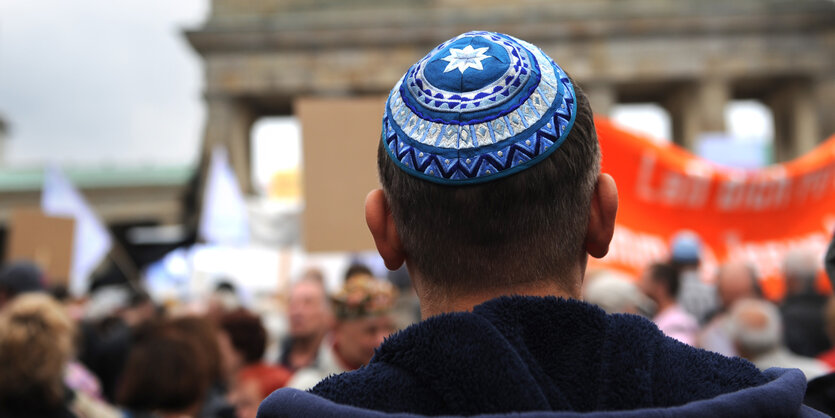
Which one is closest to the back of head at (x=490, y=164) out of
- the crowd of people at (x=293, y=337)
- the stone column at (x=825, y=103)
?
the crowd of people at (x=293, y=337)

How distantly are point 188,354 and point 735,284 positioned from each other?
151 inches

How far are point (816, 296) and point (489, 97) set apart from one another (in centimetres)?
545

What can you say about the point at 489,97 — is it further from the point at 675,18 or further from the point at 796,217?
the point at 675,18

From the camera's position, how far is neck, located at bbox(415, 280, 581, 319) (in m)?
1.29

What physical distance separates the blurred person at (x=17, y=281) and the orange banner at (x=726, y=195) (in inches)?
211

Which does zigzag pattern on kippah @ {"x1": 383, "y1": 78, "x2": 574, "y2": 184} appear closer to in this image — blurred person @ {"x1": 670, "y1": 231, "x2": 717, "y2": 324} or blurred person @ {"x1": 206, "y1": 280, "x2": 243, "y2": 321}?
blurred person @ {"x1": 670, "y1": 231, "x2": 717, "y2": 324}

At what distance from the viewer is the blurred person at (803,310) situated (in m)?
5.65

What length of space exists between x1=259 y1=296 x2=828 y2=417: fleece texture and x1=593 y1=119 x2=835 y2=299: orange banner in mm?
7483

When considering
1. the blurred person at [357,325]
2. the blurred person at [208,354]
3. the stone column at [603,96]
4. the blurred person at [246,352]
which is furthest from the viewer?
the stone column at [603,96]

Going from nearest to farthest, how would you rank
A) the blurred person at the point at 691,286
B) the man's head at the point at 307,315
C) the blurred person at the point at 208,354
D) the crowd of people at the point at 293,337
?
the crowd of people at the point at 293,337 → the blurred person at the point at 208,354 → the man's head at the point at 307,315 → the blurred person at the point at 691,286

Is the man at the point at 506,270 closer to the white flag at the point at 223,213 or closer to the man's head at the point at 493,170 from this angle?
the man's head at the point at 493,170

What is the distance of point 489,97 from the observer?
1.25 meters

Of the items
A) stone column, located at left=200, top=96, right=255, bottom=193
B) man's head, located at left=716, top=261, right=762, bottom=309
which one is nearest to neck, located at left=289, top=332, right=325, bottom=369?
man's head, located at left=716, top=261, right=762, bottom=309

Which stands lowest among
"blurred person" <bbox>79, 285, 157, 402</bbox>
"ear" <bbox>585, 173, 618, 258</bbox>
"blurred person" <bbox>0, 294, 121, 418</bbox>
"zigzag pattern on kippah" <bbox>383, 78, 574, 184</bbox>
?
"blurred person" <bbox>79, 285, 157, 402</bbox>
